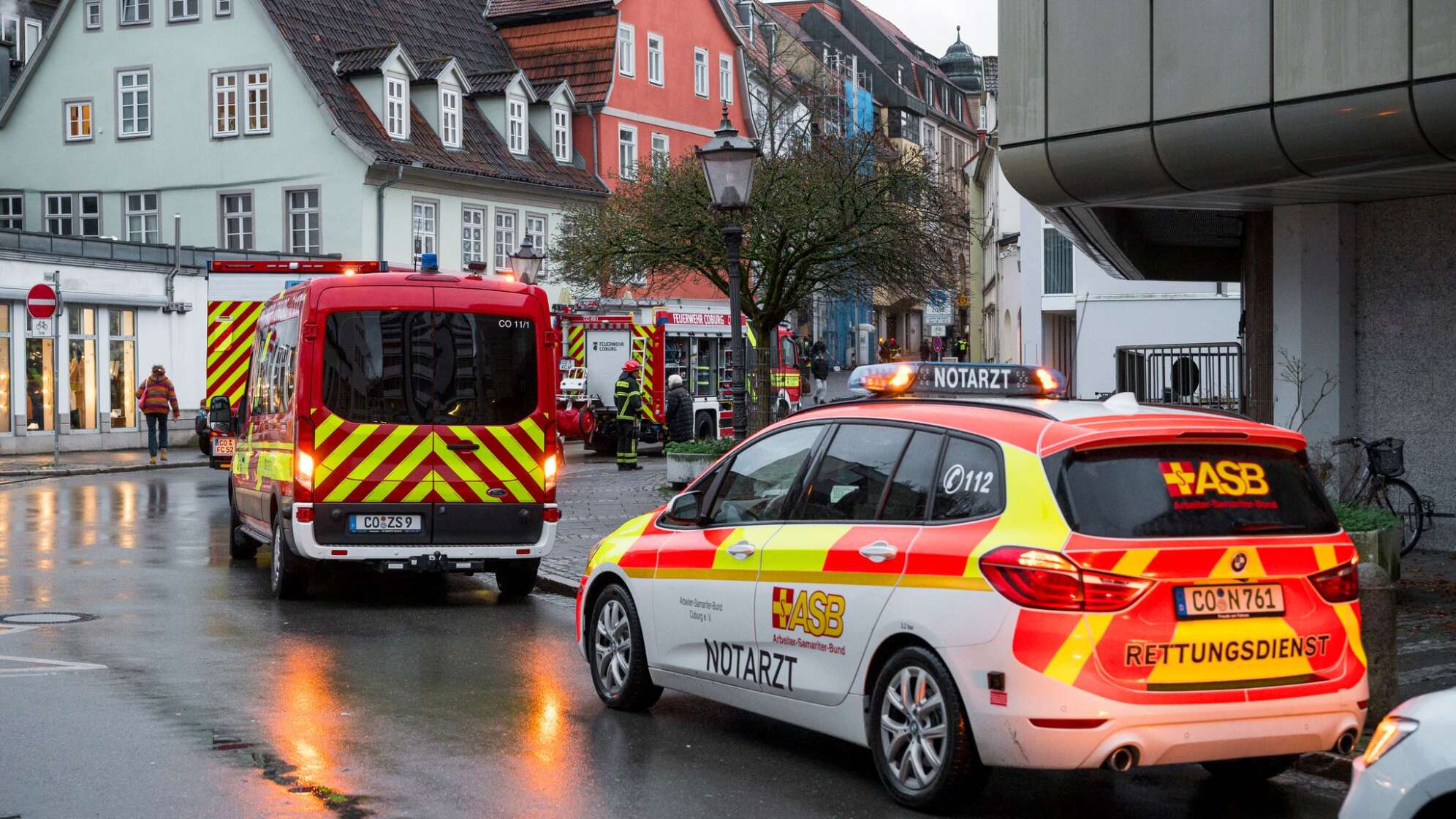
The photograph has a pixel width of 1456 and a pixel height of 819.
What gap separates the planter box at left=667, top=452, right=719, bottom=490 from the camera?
73.2 feet

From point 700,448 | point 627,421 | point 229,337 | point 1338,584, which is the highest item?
point 229,337

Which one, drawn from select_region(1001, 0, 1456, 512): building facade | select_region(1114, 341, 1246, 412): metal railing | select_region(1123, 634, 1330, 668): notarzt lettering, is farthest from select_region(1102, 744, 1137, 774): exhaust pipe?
select_region(1114, 341, 1246, 412): metal railing

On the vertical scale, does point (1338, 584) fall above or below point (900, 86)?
below

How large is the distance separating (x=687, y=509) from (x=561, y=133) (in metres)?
41.7

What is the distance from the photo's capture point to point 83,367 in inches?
1404

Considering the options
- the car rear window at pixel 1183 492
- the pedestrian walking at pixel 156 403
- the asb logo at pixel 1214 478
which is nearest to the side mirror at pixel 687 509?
the car rear window at pixel 1183 492

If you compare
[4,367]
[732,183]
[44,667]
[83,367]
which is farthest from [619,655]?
[83,367]

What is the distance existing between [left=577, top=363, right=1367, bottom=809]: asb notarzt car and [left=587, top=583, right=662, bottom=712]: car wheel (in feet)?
3.52

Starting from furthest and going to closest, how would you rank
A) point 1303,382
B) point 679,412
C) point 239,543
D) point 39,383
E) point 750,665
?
point 39,383 → point 679,412 → point 239,543 → point 1303,382 → point 750,665

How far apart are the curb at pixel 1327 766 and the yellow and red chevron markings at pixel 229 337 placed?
53.4 ft

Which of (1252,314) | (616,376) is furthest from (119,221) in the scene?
(1252,314)

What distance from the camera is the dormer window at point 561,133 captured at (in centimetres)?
4853

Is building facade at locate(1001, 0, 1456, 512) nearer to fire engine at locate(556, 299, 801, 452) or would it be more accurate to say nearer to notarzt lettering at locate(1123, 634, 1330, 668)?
notarzt lettering at locate(1123, 634, 1330, 668)

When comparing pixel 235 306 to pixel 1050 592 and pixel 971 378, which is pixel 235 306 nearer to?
pixel 971 378
